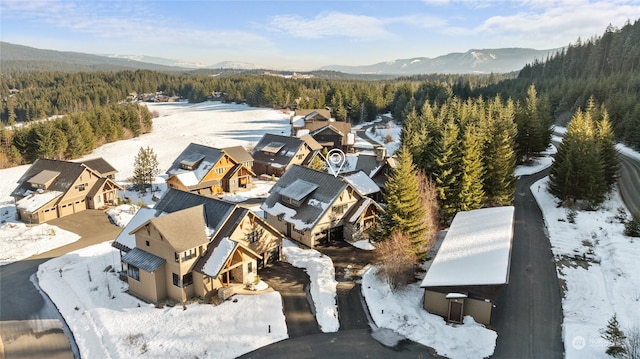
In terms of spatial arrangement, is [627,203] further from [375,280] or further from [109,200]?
[109,200]

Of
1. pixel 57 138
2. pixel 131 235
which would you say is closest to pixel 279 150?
pixel 131 235

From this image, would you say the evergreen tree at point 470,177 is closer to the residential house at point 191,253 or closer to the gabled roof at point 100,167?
the residential house at point 191,253

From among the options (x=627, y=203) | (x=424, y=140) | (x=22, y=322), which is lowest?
(x=22, y=322)

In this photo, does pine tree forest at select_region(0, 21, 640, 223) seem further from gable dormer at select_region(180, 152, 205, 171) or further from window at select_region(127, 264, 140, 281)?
gable dormer at select_region(180, 152, 205, 171)

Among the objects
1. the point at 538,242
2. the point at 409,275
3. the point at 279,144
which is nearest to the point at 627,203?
the point at 538,242

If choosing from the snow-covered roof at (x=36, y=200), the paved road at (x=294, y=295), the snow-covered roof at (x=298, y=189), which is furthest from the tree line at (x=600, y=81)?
the snow-covered roof at (x=36, y=200)

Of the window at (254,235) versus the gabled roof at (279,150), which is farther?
the gabled roof at (279,150)
